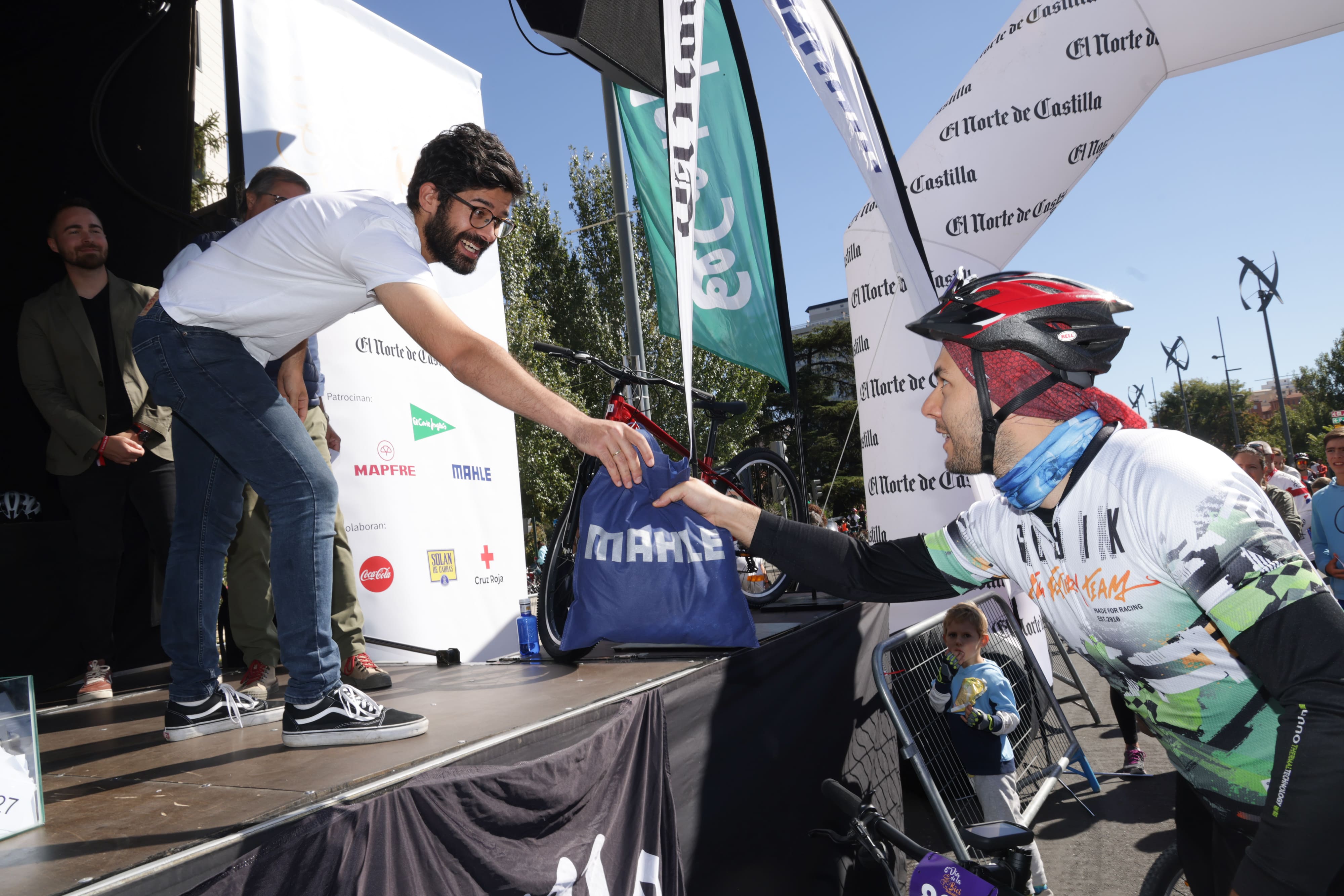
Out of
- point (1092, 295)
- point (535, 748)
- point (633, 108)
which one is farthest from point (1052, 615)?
point (633, 108)

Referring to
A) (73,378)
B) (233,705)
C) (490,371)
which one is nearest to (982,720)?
(490,371)

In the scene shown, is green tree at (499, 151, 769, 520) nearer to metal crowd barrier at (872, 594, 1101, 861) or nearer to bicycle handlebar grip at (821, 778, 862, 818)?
metal crowd barrier at (872, 594, 1101, 861)

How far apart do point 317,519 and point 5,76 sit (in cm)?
363

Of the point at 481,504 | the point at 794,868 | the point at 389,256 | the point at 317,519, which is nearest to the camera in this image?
the point at 389,256

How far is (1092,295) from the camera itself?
6.34 ft

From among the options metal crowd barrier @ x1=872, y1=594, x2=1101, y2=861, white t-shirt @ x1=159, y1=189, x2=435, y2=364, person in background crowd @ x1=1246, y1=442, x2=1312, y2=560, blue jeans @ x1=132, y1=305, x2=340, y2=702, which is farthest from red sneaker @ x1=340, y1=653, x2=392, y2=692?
person in background crowd @ x1=1246, y1=442, x2=1312, y2=560

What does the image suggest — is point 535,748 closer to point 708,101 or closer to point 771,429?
point 708,101

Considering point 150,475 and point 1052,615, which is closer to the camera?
point 1052,615

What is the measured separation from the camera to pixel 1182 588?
5.27ft

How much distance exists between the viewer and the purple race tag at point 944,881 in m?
1.68

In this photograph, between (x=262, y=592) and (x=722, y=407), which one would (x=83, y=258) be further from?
(x=722, y=407)

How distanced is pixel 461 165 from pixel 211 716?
6.13 ft

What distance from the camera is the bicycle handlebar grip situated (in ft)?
7.33

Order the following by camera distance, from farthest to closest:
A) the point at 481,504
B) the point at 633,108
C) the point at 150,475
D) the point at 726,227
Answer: the point at 633,108 → the point at 481,504 → the point at 726,227 → the point at 150,475
